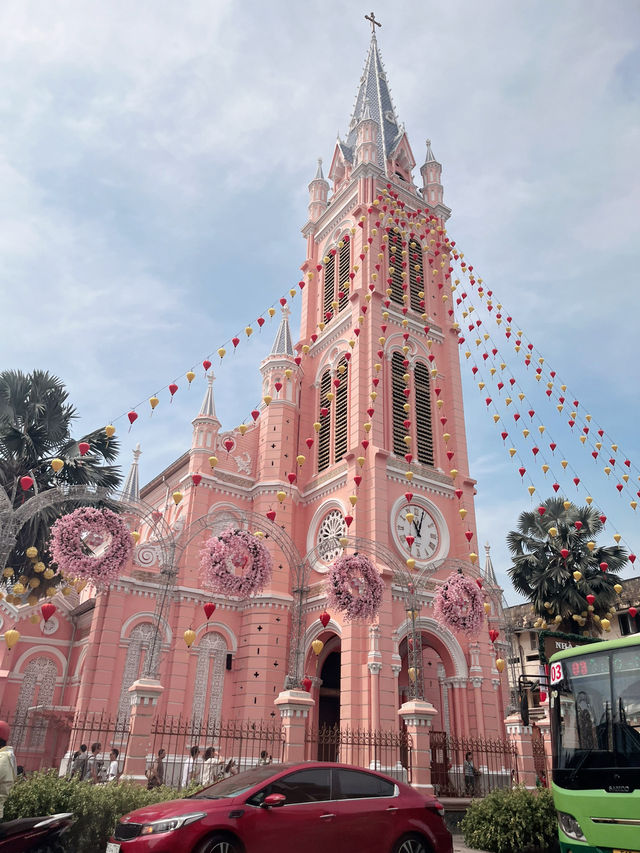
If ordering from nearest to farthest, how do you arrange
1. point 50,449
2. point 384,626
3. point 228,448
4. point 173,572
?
point 173,572 → point 50,449 → point 384,626 → point 228,448

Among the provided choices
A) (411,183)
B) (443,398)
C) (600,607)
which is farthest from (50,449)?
(411,183)

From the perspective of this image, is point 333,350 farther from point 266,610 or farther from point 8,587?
point 8,587

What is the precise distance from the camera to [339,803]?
8.09m

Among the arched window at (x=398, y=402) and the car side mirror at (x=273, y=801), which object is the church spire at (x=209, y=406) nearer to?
the arched window at (x=398, y=402)

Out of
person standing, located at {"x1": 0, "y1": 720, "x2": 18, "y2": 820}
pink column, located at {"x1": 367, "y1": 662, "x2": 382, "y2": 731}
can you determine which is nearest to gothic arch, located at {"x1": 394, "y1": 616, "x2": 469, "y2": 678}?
pink column, located at {"x1": 367, "y1": 662, "x2": 382, "y2": 731}

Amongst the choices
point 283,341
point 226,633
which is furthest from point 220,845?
point 283,341

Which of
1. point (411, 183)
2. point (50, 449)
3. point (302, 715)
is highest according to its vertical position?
point (411, 183)

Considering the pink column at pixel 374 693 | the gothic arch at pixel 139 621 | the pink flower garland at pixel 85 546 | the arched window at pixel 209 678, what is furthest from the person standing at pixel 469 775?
the pink flower garland at pixel 85 546

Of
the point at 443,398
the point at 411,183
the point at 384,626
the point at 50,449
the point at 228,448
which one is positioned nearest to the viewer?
the point at 50,449

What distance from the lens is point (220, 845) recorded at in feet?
23.2

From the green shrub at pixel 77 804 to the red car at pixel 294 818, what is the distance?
2586 millimetres

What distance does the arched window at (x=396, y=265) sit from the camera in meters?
30.6

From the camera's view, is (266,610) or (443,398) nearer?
(266,610)

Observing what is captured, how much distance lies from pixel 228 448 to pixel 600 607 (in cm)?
1691
